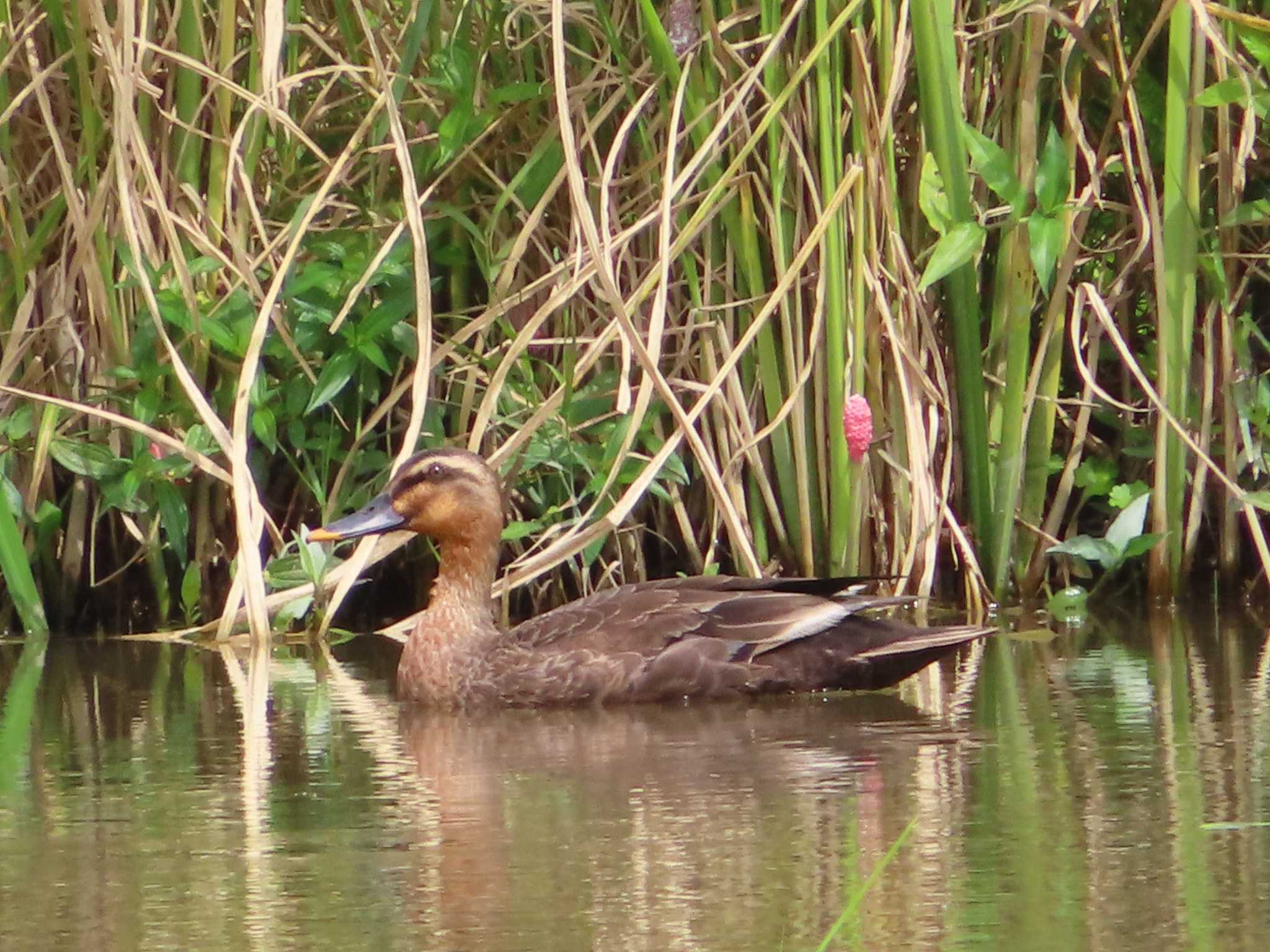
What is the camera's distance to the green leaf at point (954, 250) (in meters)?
6.19

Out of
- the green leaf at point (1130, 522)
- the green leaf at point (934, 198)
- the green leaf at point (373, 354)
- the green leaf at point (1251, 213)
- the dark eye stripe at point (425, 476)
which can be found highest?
the green leaf at point (934, 198)

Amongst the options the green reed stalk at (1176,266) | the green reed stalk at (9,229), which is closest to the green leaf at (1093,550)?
the green reed stalk at (1176,266)

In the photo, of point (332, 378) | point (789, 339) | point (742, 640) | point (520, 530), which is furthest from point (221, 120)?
point (742, 640)

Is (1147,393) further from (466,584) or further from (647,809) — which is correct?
(647,809)

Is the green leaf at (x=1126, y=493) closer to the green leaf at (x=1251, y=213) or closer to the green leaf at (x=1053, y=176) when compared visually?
the green leaf at (x=1251, y=213)

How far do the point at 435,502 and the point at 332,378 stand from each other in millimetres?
594

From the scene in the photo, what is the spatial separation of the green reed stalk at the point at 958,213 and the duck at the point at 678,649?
728mm

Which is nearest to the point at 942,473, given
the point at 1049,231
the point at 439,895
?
the point at 1049,231

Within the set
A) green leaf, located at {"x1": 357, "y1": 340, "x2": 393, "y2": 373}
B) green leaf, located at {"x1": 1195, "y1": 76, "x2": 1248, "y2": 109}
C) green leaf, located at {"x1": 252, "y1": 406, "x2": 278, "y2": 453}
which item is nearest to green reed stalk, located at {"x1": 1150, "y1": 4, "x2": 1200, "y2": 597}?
green leaf, located at {"x1": 1195, "y1": 76, "x2": 1248, "y2": 109}

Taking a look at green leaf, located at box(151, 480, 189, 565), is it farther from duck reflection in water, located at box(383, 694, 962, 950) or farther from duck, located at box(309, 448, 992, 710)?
duck reflection in water, located at box(383, 694, 962, 950)

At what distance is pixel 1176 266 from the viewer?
21.4 ft

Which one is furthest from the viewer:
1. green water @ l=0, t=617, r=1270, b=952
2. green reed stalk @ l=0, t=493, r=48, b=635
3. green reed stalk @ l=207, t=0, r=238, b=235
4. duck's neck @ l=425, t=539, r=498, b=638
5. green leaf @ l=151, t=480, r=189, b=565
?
green reed stalk @ l=207, t=0, r=238, b=235

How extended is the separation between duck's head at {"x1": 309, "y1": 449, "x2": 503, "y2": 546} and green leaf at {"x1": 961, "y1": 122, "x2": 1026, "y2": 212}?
1.45 m

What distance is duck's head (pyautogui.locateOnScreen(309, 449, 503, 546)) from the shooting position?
6.29 meters
